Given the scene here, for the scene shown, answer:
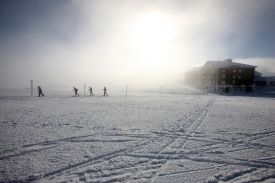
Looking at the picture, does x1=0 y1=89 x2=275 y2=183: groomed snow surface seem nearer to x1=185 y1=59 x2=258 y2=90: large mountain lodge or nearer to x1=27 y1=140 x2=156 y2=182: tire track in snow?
x1=27 y1=140 x2=156 y2=182: tire track in snow

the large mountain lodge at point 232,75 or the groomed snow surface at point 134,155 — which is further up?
the large mountain lodge at point 232,75

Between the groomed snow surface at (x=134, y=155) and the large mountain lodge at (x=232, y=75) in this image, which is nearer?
the groomed snow surface at (x=134, y=155)

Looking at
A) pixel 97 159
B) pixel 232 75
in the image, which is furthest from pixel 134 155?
pixel 232 75

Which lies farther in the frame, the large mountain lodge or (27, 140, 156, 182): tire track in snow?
the large mountain lodge

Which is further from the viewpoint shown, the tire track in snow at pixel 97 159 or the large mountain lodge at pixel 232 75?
the large mountain lodge at pixel 232 75

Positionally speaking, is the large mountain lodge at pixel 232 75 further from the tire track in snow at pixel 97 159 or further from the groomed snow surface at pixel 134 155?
the tire track in snow at pixel 97 159

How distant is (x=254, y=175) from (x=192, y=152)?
1.29m

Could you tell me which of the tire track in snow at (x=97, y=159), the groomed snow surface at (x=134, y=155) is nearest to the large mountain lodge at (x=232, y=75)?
the groomed snow surface at (x=134, y=155)

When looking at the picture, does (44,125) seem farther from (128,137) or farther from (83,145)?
(128,137)

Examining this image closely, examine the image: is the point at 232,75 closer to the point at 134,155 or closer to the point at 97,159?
the point at 134,155


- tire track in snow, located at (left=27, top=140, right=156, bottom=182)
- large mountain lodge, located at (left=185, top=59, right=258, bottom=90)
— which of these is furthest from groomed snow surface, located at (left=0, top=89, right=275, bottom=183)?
large mountain lodge, located at (left=185, top=59, right=258, bottom=90)

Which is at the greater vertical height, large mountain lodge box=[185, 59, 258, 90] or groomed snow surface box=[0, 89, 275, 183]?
large mountain lodge box=[185, 59, 258, 90]

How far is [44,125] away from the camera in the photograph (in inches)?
226

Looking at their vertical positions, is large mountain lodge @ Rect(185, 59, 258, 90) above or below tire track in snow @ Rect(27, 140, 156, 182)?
above
